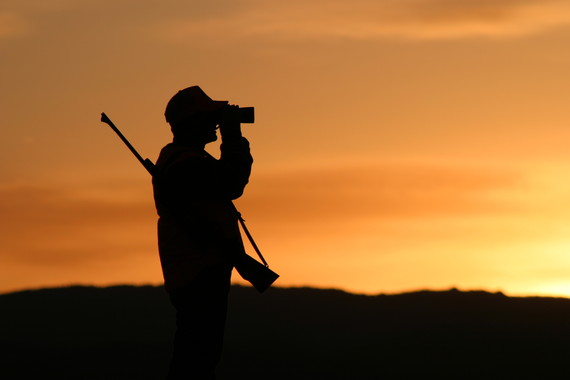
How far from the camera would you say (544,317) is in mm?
18328

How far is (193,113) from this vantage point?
8.27 m

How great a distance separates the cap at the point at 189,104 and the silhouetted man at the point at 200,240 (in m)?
0.21

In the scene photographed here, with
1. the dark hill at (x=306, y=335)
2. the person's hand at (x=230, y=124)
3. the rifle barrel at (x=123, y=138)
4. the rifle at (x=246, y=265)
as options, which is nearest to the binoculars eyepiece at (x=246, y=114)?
the person's hand at (x=230, y=124)

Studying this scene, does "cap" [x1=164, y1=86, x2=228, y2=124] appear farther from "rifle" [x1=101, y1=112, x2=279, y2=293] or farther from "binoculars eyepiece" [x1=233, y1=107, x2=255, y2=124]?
"rifle" [x1=101, y1=112, x2=279, y2=293]

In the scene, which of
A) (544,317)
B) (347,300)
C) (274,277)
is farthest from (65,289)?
(274,277)

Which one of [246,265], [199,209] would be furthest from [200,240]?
[246,265]

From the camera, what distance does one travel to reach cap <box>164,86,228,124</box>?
8.27m

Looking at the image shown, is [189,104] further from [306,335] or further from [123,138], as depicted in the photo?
[306,335]

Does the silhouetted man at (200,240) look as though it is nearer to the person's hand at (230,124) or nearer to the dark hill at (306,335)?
the person's hand at (230,124)

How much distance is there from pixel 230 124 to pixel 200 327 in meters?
1.30

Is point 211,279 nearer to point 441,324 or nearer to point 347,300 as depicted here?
point 441,324

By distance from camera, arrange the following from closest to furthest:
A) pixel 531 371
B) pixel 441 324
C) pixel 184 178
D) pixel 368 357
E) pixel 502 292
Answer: pixel 184 178
pixel 531 371
pixel 368 357
pixel 441 324
pixel 502 292

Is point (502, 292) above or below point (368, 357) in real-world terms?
above

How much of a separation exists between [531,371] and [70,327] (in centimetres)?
670
